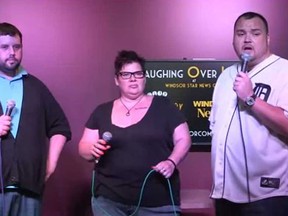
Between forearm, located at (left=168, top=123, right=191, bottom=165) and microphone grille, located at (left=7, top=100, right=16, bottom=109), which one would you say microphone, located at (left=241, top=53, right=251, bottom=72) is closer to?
forearm, located at (left=168, top=123, right=191, bottom=165)

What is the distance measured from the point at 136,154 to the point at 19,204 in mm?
590

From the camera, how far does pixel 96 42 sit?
312 cm

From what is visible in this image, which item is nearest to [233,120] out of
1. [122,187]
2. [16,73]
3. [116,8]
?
[122,187]

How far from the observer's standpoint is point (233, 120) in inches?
82.5

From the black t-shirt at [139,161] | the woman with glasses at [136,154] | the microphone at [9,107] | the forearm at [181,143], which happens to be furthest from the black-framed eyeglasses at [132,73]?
the microphone at [9,107]

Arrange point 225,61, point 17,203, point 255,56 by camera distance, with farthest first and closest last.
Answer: point 225,61, point 17,203, point 255,56

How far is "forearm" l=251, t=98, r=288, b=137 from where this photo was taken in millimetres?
1923

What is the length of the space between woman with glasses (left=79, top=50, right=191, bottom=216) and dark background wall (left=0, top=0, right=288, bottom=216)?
30.0 inches

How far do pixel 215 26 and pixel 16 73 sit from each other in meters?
1.40

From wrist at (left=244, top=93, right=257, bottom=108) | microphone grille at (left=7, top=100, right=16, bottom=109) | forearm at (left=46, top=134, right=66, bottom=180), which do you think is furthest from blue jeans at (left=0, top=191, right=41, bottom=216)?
wrist at (left=244, top=93, right=257, bottom=108)

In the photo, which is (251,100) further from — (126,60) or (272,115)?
(126,60)

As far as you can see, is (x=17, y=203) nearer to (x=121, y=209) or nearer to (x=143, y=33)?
(x=121, y=209)

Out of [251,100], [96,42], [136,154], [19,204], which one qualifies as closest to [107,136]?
[136,154]

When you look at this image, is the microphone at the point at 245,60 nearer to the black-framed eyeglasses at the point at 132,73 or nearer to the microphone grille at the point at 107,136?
the black-framed eyeglasses at the point at 132,73
